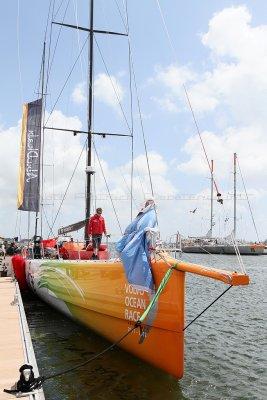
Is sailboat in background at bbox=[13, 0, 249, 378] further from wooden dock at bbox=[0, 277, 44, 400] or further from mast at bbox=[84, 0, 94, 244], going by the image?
mast at bbox=[84, 0, 94, 244]

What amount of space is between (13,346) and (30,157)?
1028 cm

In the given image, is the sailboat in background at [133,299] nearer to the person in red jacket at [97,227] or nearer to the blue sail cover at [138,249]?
the blue sail cover at [138,249]

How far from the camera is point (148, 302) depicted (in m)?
6.70

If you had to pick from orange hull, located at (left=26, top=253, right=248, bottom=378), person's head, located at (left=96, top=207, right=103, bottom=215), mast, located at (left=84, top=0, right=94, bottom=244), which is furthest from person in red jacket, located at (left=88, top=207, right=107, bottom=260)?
mast, located at (left=84, top=0, right=94, bottom=244)

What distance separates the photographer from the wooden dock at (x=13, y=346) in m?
5.07

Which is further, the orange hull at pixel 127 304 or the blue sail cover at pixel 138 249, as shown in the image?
the blue sail cover at pixel 138 249

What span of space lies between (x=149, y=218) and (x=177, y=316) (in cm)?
175

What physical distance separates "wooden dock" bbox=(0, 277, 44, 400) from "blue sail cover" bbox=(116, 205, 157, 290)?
195cm

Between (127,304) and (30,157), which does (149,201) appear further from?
(30,157)

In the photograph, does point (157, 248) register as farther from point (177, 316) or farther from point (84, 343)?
point (84, 343)

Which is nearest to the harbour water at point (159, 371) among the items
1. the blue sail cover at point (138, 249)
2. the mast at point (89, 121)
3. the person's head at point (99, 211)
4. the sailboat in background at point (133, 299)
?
the sailboat in background at point (133, 299)

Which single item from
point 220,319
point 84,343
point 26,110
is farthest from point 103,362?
point 26,110

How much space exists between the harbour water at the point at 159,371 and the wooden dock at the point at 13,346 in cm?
67

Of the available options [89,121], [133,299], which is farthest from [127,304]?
[89,121]
